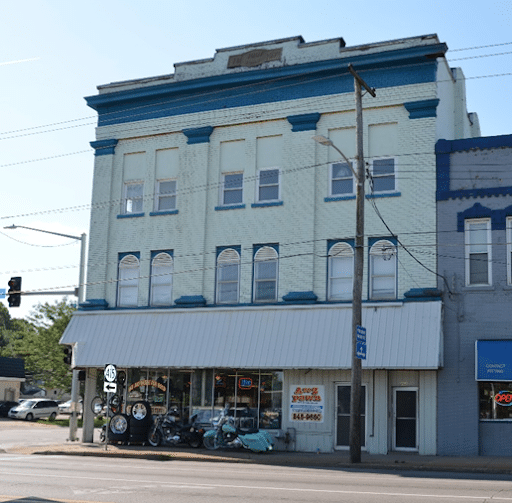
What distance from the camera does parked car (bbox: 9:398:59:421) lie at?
53875mm

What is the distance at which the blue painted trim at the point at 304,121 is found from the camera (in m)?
28.9

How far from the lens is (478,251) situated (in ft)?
85.4

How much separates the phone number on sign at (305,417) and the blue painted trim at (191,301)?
5295mm

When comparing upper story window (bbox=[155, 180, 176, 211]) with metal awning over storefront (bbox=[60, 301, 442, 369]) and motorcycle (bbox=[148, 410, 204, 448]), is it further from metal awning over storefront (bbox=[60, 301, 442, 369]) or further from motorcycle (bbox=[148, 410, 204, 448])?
motorcycle (bbox=[148, 410, 204, 448])

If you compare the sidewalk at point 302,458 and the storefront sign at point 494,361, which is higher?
the storefront sign at point 494,361

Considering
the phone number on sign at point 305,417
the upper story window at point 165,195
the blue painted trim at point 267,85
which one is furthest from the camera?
the upper story window at point 165,195

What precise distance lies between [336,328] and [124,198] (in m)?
10.5

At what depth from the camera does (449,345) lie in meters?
25.6

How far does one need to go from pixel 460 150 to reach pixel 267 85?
7.55 meters

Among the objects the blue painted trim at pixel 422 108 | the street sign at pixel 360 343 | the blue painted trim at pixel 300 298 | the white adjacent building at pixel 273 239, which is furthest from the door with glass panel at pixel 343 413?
the blue painted trim at pixel 422 108

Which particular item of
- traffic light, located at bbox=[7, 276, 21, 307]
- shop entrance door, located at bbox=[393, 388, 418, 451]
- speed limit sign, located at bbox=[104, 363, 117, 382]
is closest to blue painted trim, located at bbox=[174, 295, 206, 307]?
speed limit sign, located at bbox=[104, 363, 117, 382]

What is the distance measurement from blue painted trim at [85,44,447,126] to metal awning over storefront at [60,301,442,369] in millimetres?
7635

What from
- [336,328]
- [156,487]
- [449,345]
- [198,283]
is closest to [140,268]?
[198,283]

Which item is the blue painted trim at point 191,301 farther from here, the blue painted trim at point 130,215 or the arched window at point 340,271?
the arched window at point 340,271
